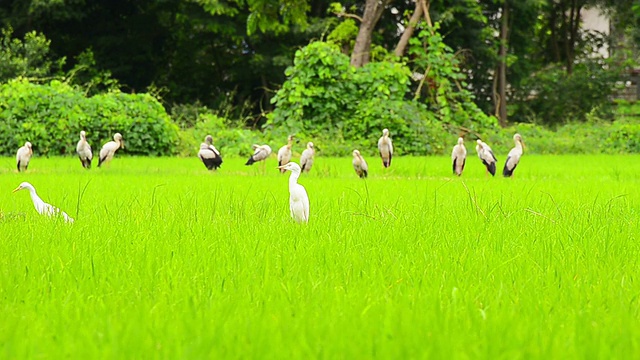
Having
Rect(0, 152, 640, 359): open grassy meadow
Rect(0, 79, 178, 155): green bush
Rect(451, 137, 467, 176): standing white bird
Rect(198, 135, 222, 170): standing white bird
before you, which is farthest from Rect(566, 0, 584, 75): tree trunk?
Rect(0, 152, 640, 359): open grassy meadow

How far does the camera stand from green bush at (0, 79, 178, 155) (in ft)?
48.3

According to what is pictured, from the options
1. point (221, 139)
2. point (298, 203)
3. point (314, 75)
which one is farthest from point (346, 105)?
point (298, 203)

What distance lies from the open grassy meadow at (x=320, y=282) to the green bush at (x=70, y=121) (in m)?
9.65

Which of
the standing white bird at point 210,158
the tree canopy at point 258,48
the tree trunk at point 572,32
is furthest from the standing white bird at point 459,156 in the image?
the tree trunk at point 572,32

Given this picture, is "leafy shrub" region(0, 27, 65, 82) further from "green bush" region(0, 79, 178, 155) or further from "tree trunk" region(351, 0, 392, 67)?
"tree trunk" region(351, 0, 392, 67)

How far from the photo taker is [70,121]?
48.4 feet

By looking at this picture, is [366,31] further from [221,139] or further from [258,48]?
[258,48]

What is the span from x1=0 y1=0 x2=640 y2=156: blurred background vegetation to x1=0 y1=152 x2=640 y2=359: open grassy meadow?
1014cm

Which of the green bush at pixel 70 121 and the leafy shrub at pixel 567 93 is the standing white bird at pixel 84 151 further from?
the leafy shrub at pixel 567 93

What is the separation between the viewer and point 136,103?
15648mm

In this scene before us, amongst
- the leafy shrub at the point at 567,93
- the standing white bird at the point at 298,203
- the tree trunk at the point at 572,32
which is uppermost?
the tree trunk at the point at 572,32

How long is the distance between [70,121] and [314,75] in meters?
5.15

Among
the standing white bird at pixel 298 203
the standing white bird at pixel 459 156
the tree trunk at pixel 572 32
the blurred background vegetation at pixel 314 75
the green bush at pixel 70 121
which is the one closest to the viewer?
the standing white bird at pixel 298 203

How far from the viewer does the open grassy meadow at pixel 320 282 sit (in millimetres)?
1929
